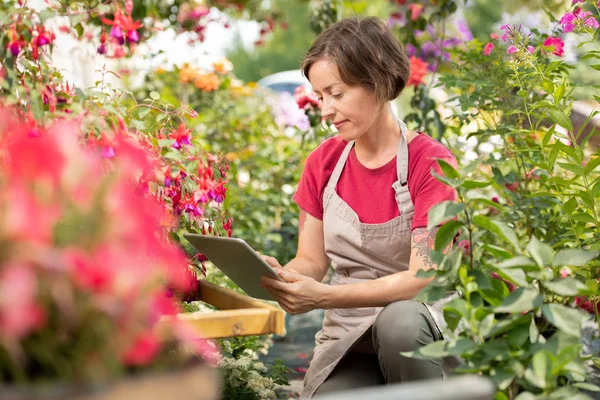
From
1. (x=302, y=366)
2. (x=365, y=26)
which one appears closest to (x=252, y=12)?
(x=302, y=366)

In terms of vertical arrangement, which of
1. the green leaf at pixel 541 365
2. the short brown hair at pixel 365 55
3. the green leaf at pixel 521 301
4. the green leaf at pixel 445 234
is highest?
the short brown hair at pixel 365 55

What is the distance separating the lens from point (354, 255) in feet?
7.80

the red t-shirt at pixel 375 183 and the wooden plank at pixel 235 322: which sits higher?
the red t-shirt at pixel 375 183

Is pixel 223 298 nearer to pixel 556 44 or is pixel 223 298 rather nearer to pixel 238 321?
pixel 238 321

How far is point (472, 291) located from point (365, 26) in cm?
115

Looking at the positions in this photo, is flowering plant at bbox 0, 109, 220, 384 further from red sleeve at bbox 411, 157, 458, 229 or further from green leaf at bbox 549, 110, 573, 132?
green leaf at bbox 549, 110, 573, 132

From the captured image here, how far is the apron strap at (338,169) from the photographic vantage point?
8.14 feet

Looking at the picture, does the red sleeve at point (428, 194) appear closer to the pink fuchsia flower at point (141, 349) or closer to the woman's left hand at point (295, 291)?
the woman's left hand at point (295, 291)

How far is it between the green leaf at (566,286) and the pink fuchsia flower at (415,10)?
3.27 m

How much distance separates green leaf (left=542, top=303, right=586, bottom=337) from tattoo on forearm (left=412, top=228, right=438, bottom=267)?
0.72 m

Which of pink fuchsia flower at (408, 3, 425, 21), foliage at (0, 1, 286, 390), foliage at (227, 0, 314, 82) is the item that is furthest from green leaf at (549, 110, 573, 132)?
foliage at (227, 0, 314, 82)

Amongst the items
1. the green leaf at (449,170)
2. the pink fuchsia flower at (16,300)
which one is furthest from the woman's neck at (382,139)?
the pink fuchsia flower at (16,300)

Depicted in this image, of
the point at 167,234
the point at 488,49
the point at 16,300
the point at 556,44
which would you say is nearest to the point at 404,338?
the point at 167,234

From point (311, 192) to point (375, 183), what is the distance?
259 millimetres
